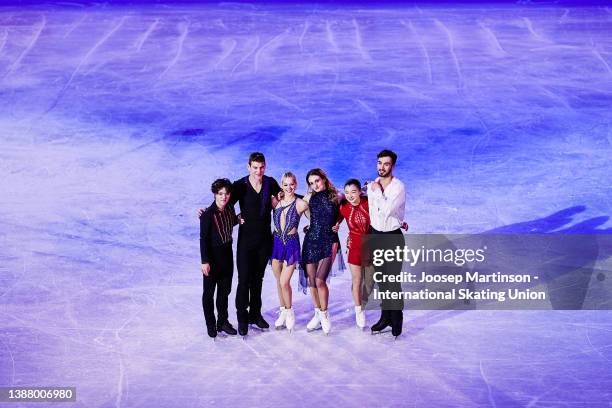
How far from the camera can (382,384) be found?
5938 millimetres

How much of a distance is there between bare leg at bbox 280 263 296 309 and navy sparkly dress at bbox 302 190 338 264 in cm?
14

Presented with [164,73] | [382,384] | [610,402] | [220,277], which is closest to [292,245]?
[220,277]

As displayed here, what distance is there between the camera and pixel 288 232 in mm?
6648

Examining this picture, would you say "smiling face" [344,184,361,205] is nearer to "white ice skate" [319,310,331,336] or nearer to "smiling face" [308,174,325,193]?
"smiling face" [308,174,325,193]

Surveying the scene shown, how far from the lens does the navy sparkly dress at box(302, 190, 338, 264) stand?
21.7 feet

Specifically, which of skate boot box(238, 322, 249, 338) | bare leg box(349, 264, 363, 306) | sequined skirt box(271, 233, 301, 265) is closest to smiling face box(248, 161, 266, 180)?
sequined skirt box(271, 233, 301, 265)

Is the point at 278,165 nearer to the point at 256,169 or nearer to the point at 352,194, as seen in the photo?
the point at 256,169

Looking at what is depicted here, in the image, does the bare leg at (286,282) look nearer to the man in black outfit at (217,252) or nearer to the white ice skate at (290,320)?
the white ice skate at (290,320)

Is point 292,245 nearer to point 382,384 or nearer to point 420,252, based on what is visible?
point 382,384

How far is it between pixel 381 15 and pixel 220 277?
975cm

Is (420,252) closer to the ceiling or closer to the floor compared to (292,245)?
closer to the floor

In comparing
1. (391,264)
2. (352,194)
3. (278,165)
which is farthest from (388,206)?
(278,165)

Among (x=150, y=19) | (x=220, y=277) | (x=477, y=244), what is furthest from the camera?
(x=150, y=19)

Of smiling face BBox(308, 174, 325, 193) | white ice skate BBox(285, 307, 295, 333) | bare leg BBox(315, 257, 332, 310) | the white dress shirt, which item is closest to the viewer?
the white dress shirt
